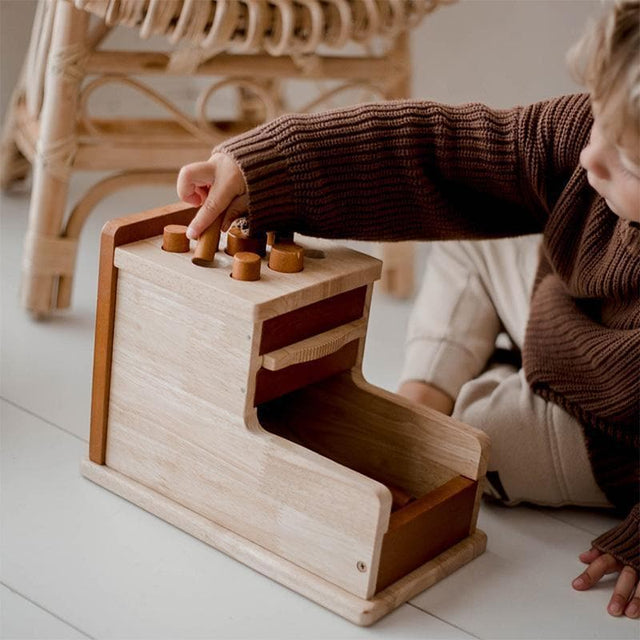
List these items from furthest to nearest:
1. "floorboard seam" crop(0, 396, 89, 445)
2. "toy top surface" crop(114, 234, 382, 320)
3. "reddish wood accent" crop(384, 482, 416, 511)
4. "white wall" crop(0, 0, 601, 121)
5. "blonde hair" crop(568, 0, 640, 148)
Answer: "white wall" crop(0, 0, 601, 121), "floorboard seam" crop(0, 396, 89, 445), "reddish wood accent" crop(384, 482, 416, 511), "toy top surface" crop(114, 234, 382, 320), "blonde hair" crop(568, 0, 640, 148)

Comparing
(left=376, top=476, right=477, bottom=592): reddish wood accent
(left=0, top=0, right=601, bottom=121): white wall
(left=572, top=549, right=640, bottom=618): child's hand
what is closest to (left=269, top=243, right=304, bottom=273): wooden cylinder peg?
(left=376, top=476, right=477, bottom=592): reddish wood accent

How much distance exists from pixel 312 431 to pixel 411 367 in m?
0.17

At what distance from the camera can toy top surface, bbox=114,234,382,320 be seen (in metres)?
0.79

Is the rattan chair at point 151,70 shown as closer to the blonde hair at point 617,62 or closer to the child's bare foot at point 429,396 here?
the child's bare foot at point 429,396

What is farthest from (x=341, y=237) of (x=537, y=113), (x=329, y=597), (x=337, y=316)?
(x=329, y=597)

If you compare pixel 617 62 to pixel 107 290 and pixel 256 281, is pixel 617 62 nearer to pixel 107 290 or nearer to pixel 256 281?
Result: pixel 256 281

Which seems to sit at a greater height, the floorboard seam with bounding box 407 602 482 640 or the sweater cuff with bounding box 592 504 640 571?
the sweater cuff with bounding box 592 504 640 571

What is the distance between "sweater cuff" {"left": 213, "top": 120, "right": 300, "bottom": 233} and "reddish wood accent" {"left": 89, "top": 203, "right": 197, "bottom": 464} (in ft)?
0.21

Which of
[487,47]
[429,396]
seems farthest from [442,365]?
[487,47]

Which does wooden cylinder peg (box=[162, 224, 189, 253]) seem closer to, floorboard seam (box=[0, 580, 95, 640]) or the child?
the child

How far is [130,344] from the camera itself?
89 cm

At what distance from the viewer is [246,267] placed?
812mm

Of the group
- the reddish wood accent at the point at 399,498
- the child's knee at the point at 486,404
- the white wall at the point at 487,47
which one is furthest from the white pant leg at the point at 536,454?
the white wall at the point at 487,47

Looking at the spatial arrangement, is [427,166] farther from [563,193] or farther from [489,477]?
[489,477]
